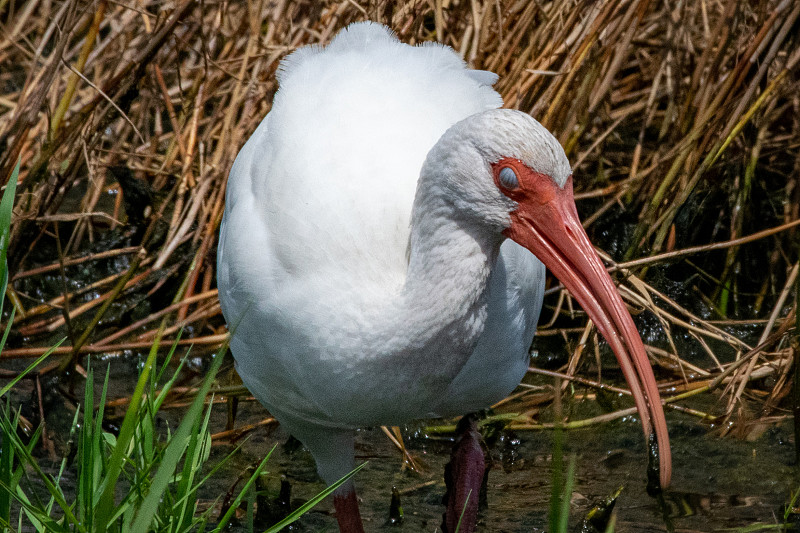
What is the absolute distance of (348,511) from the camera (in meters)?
3.10

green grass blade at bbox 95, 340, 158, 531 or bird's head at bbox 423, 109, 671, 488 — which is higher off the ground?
bird's head at bbox 423, 109, 671, 488

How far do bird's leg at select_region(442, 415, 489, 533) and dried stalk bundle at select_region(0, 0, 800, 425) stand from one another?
60cm

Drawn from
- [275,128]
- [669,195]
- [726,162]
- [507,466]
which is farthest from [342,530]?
[726,162]

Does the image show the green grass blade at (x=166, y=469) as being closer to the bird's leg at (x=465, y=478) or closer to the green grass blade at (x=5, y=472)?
the green grass blade at (x=5, y=472)

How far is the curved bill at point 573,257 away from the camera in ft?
7.48

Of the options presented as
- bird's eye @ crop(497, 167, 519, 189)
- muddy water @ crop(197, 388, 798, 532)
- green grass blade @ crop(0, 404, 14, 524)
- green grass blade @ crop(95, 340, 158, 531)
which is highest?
bird's eye @ crop(497, 167, 519, 189)

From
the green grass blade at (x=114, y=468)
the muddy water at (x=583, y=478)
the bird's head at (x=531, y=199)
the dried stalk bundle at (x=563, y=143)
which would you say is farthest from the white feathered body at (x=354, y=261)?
the dried stalk bundle at (x=563, y=143)

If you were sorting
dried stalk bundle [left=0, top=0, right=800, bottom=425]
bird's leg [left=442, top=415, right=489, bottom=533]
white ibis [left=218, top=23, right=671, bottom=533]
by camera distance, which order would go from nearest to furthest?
white ibis [left=218, top=23, right=671, bottom=533] → bird's leg [left=442, top=415, right=489, bottom=533] → dried stalk bundle [left=0, top=0, right=800, bottom=425]

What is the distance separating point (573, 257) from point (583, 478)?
1.45 metres

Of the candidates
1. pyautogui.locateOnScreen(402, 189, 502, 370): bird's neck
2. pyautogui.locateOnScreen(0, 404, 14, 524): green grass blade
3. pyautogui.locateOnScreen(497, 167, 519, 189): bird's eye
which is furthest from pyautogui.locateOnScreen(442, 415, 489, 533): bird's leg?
pyautogui.locateOnScreen(0, 404, 14, 524): green grass blade

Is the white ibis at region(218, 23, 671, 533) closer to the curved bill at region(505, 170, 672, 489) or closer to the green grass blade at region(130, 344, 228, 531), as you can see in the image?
the curved bill at region(505, 170, 672, 489)

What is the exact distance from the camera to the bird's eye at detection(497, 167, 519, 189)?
2254 mm

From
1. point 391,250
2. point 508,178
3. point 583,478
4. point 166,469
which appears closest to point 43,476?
point 166,469

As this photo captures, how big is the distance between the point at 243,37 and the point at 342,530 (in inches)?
105
